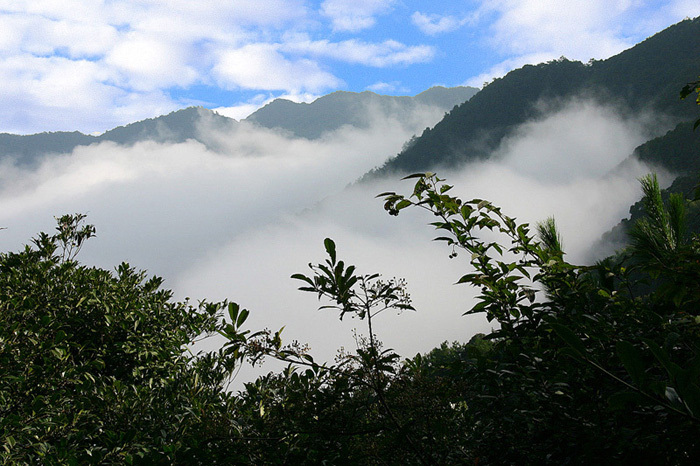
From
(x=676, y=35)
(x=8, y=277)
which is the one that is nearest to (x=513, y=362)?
(x=8, y=277)

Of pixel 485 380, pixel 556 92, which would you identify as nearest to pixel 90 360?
pixel 485 380

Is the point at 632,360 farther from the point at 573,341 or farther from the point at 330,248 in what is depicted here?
the point at 330,248

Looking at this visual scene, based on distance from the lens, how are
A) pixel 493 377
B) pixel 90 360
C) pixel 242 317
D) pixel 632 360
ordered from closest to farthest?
pixel 632 360
pixel 242 317
pixel 493 377
pixel 90 360

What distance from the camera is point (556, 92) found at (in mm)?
148500

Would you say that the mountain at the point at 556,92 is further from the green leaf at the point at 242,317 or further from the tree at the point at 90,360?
the green leaf at the point at 242,317

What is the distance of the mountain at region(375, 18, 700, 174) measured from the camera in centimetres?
11006

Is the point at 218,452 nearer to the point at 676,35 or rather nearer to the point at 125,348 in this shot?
the point at 125,348

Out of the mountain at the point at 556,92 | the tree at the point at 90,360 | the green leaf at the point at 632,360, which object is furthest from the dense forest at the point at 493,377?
the mountain at the point at 556,92

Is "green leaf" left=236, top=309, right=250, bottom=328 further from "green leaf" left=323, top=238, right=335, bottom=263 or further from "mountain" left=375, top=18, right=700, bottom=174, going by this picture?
"mountain" left=375, top=18, right=700, bottom=174

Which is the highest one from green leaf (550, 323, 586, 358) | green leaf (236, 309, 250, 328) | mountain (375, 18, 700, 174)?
mountain (375, 18, 700, 174)

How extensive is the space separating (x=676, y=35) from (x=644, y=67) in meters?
10.2

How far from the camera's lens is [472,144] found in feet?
522

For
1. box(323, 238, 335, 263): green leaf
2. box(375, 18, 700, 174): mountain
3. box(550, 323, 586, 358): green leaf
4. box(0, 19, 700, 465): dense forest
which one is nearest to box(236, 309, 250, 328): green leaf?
box(0, 19, 700, 465): dense forest

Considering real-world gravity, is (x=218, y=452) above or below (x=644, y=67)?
below
